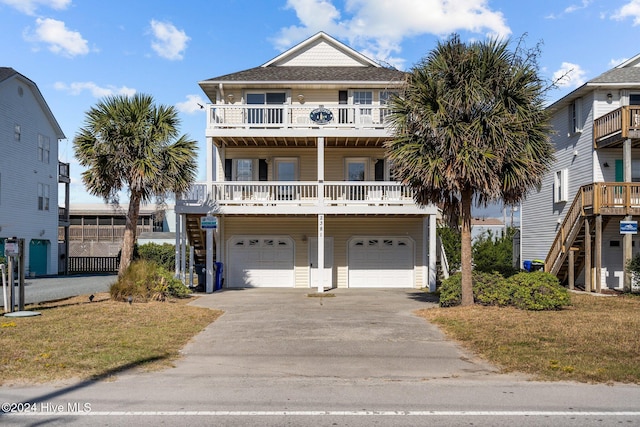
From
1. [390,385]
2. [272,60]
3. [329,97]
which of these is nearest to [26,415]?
[390,385]

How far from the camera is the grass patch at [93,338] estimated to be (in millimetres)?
9039

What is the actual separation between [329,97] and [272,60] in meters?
3.53

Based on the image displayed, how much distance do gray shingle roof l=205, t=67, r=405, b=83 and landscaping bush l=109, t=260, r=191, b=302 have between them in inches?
360

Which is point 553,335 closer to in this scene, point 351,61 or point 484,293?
point 484,293

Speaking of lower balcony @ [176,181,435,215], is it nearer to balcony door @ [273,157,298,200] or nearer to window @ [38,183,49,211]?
balcony door @ [273,157,298,200]

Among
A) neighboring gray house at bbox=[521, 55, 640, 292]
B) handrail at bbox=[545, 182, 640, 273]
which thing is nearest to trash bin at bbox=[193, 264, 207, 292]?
neighboring gray house at bbox=[521, 55, 640, 292]

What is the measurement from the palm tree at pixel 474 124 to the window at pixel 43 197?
82.4 ft

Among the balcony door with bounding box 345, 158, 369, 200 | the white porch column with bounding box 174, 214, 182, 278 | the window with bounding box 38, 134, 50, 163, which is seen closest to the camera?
the white porch column with bounding box 174, 214, 182, 278

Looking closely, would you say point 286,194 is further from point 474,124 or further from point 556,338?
point 556,338

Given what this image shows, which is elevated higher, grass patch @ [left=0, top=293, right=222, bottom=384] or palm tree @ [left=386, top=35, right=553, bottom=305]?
palm tree @ [left=386, top=35, right=553, bottom=305]

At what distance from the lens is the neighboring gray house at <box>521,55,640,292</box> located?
21.6 meters

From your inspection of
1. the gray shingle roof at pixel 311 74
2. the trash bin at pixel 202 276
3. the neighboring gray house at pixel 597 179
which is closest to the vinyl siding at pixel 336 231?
the trash bin at pixel 202 276

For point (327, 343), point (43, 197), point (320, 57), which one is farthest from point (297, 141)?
point (43, 197)

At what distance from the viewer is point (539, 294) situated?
15.8m
